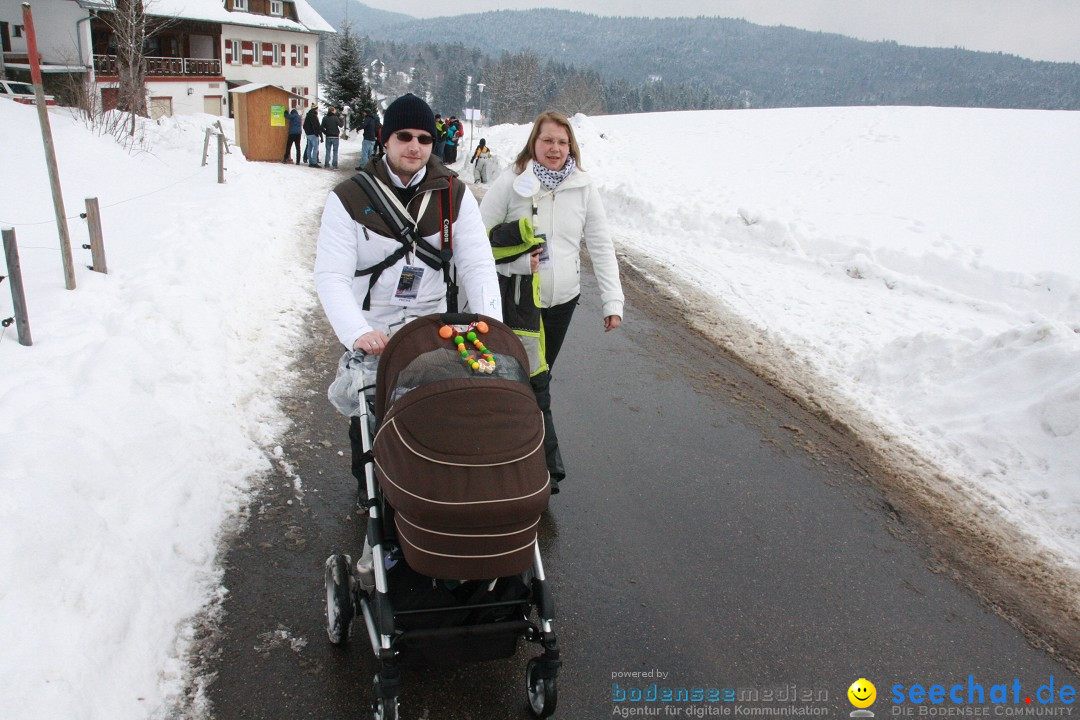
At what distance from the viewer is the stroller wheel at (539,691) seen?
288cm

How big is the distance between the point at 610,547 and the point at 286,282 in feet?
19.3

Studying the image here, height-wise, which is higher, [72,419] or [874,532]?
[72,419]

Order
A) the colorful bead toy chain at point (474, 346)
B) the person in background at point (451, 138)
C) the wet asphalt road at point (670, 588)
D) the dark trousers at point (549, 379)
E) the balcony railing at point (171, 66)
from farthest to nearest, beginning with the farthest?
the balcony railing at point (171, 66)
the person in background at point (451, 138)
the dark trousers at point (549, 379)
the wet asphalt road at point (670, 588)
the colorful bead toy chain at point (474, 346)

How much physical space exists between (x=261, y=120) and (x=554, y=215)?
20.3 m

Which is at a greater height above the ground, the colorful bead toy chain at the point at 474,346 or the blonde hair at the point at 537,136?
the blonde hair at the point at 537,136

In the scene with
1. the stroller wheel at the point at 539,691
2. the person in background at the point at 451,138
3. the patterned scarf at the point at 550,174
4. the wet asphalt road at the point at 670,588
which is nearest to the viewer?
the stroller wheel at the point at 539,691

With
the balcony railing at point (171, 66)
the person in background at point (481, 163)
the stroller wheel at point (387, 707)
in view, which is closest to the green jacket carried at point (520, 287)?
the stroller wheel at point (387, 707)

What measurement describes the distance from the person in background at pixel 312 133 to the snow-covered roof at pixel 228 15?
1563 centimetres

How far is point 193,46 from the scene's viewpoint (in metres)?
42.5

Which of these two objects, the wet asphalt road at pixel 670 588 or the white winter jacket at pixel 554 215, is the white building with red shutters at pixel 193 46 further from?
the wet asphalt road at pixel 670 588

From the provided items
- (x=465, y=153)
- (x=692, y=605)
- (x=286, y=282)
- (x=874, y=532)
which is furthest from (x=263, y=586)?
(x=465, y=153)

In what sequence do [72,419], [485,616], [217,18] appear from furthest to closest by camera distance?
1. [217,18]
2. [72,419]
3. [485,616]

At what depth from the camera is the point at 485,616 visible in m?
2.91

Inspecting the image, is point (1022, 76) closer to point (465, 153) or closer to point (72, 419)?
point (465, 153)
